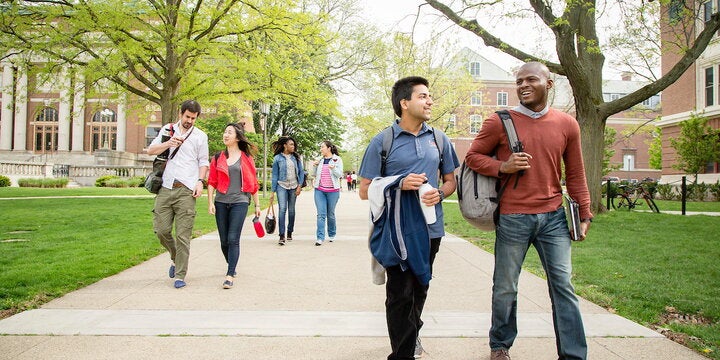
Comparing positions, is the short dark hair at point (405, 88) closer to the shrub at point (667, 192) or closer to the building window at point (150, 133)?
the shrub at point (667, 192)

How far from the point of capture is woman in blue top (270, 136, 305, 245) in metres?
9.74

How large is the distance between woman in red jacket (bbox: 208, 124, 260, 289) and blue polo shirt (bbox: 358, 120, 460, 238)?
10.9 feet

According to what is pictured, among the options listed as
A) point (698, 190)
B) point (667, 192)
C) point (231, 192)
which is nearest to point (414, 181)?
point (231, 192)

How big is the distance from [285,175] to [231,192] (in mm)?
3396

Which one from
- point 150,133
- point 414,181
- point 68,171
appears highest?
point 150,133

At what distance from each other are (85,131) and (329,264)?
5378 centimetres

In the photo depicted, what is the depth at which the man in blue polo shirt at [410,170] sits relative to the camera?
316 centimetres

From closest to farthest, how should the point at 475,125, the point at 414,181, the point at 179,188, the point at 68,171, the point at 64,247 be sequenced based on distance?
the point at 414,181, the point at 179,188, the point at 64,247, the point at 68,171, the point at 475,125

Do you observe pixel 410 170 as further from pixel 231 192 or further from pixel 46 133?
pixel 46 133

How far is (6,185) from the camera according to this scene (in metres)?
31.9

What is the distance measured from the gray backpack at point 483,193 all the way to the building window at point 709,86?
3286 centimetres

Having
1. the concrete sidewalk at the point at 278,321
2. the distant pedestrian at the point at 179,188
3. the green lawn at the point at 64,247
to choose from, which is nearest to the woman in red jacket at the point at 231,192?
the distant pedestrian at the point at 179,188


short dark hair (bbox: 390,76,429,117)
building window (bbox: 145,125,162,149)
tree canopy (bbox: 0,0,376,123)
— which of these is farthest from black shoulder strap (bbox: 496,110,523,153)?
building window (bbox: 145,125,162,149)

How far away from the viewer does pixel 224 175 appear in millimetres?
6402
